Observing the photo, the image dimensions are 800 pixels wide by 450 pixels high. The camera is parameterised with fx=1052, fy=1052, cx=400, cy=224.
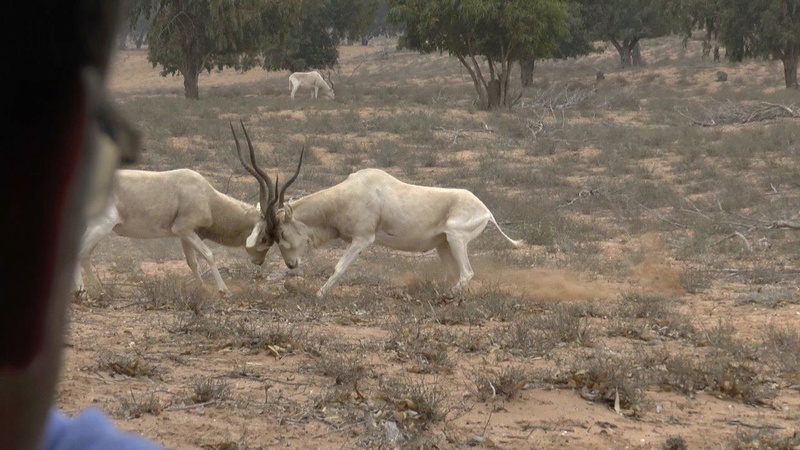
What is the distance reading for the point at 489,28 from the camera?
35062 mm

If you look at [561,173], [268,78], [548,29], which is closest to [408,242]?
[561,173]

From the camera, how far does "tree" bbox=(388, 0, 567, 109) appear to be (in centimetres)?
3431

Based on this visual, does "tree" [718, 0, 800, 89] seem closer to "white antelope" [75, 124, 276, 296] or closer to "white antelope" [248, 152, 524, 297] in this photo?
"white antelope" [248, 152, 524, 297]

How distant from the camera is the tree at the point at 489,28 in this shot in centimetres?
3431

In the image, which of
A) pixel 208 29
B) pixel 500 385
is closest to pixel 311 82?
pixel 208 29

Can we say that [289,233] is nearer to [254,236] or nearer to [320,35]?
[254,236]

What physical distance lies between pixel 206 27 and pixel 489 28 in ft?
32.9

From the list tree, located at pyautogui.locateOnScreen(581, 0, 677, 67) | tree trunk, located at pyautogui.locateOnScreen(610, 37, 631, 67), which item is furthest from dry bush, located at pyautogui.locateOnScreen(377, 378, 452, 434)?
tree trunk, located at pyautogui.locateOnScreen(610, 37, 631, 67)

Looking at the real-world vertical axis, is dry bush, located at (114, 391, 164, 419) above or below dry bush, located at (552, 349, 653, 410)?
above

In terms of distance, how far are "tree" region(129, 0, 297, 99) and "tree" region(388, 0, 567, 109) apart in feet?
17.3

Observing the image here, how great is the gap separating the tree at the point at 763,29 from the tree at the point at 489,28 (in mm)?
7636

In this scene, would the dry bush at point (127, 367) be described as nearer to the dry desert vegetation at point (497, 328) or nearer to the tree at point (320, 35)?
the dry desert vegetation at point (497, 328)

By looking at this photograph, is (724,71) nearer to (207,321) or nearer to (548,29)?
(548,29)

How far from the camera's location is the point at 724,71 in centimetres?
4881
